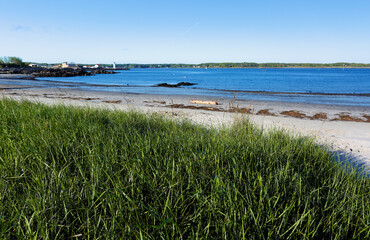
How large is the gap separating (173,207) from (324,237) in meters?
1.42

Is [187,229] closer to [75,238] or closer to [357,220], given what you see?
[75,238]

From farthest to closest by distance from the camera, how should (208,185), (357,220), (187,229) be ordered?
(208,185) < (357,220) < (187,229)

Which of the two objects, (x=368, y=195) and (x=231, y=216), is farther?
(x=368, y=195)

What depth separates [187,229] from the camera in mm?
2188

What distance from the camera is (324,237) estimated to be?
225cm

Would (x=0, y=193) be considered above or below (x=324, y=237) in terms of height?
above

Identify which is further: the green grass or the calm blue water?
the calm blue water

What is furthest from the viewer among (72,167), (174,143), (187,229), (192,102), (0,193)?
(192,102)

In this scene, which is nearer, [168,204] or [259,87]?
[168,204]

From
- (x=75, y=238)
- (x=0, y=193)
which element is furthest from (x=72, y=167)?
(x=75, y=238)

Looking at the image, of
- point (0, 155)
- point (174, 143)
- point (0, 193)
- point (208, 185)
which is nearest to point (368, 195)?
point (208, 185)

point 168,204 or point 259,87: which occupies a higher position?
point 168,204

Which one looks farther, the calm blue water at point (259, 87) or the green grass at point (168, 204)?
the calm blue water at point (259, 87)

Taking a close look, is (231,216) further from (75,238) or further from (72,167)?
(72,167)
